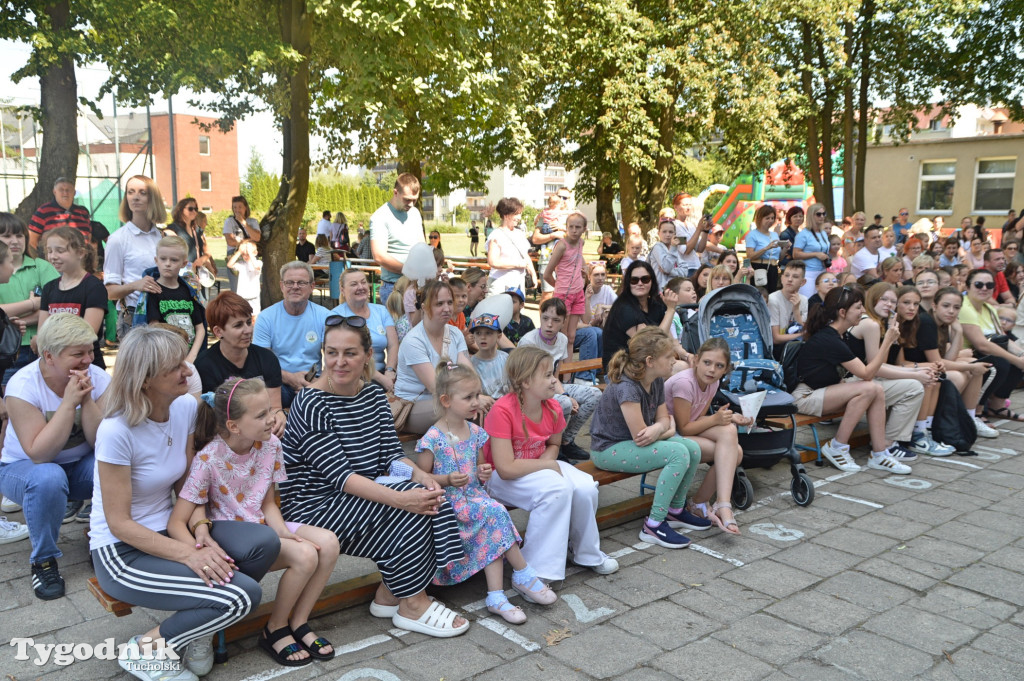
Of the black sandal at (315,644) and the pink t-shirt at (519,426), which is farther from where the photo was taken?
the pink t-shirt at (519,426)

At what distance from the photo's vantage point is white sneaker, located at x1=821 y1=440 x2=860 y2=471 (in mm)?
6344

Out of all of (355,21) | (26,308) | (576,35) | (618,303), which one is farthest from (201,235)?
(576,35)

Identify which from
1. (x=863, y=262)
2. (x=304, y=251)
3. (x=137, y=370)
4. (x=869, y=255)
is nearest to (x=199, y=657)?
(x=137, y=370)

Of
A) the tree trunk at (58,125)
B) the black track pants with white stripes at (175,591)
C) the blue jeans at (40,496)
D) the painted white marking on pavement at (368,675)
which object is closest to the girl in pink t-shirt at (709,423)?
the painted white marking on pavement at (368,675)

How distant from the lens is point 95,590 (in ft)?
10.7

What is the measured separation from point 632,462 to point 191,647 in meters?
2.59

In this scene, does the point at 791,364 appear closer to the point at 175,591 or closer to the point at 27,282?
the point at 175,591

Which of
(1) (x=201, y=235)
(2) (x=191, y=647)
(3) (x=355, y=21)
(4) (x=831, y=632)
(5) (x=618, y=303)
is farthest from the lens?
(3) (x=355, y=21)

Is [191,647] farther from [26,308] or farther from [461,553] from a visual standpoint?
[26,308]

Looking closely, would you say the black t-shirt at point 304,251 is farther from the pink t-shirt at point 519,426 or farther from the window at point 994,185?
the window at point 994,185

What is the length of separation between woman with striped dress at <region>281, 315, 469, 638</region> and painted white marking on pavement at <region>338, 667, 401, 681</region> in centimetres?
35

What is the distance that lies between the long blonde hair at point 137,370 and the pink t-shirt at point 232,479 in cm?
34

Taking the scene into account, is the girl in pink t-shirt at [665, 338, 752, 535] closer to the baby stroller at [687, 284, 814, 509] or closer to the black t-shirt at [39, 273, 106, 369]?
the baby stroller at [687, 284, 814, 509]

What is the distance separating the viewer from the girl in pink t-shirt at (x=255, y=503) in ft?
11.0
